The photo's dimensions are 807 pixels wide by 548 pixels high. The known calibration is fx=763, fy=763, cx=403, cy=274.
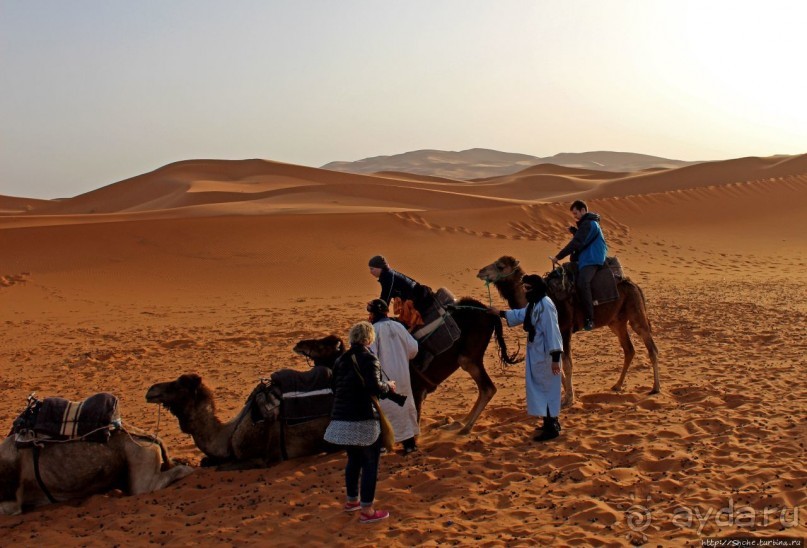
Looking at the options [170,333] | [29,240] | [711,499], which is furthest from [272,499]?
[29,240]

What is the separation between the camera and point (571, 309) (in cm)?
934

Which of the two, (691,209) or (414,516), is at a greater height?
(691,209)

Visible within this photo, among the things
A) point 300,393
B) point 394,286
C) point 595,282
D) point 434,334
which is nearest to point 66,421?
point 300,393

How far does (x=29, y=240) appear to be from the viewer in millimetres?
25828

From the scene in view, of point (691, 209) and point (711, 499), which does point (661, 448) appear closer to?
point (711, 499)

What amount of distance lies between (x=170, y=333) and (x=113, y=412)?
9217 mm

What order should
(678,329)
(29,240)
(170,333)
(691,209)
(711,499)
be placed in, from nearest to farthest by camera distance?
(711,499) < (678,329) < (170,333) < (29,240) < (691,209)

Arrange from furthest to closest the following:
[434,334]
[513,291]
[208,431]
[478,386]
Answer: [513,291] → [478,386] → [434,334] → [208,431]

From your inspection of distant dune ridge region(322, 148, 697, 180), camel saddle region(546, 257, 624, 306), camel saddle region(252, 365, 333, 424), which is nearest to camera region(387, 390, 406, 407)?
camel saddle region(252, 365, 333, 424)

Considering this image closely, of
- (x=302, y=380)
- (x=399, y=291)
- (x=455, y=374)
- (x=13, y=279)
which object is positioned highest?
(x=399, y=291)

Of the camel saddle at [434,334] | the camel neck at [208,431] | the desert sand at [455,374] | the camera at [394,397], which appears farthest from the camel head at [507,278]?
the camel neck at [208,431]

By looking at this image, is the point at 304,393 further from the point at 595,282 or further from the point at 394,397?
the point at 595,282

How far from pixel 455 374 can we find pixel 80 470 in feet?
20.4

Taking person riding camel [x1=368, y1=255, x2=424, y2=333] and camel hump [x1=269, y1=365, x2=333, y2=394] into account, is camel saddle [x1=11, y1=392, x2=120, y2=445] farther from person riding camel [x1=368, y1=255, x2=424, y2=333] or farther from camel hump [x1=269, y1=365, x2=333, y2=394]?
person riding camel [x1=368, y1=255, x2=424, y2=333]
